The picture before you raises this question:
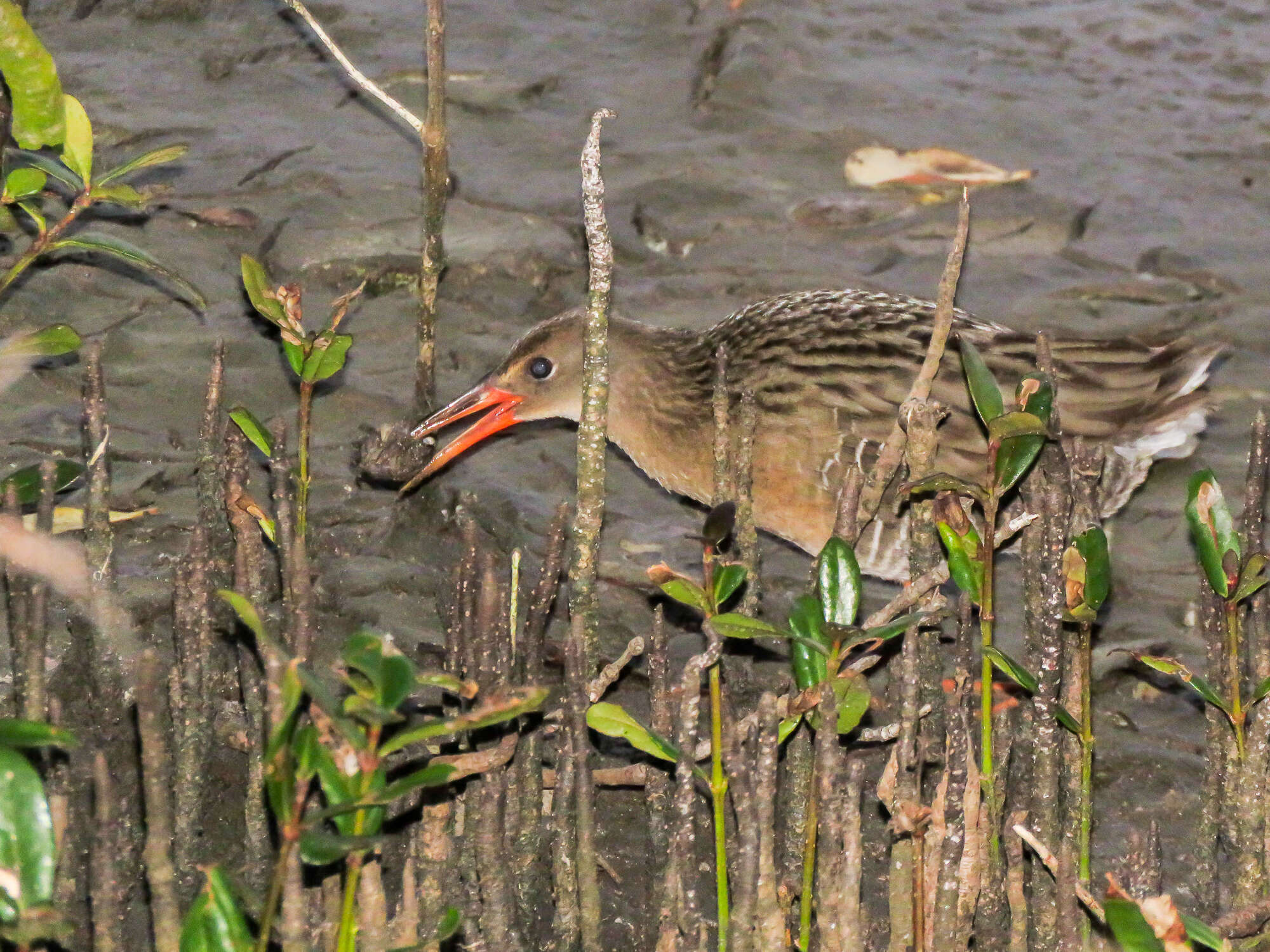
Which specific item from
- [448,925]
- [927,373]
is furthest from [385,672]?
[927,373]

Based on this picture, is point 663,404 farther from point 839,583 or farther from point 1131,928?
point 1131,928

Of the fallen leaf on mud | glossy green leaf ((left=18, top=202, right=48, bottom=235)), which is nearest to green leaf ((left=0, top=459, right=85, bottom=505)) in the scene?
glossy green leaf ((left=18, top=202, right=48, bottom=235))

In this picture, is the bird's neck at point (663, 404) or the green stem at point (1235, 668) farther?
the bird's neck at point (663, 404)

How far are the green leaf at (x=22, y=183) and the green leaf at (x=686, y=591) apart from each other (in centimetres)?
132

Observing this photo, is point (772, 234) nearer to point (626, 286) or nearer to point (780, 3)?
point (626, 286)

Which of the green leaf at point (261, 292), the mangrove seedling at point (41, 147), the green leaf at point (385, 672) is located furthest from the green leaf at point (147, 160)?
the green leaf at point (385, 672)

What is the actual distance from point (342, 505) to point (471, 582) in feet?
4.59

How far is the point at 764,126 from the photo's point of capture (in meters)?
6.09

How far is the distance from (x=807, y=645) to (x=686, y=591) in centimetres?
18

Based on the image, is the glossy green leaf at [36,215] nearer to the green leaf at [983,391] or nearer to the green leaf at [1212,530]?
the green leaf at [983,391]

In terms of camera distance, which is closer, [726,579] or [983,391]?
[726,579]

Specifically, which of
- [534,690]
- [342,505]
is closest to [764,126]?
[342,505]

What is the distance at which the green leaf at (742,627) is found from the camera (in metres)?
2.29

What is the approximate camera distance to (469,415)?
163 inches
